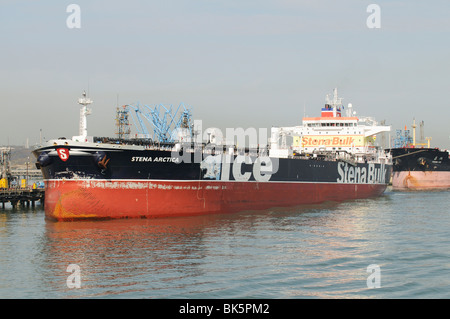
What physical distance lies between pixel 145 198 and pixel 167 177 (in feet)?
5.94

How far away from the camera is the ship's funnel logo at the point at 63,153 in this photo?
2656 cm

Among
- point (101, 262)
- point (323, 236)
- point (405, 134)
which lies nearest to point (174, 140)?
point (323, 236)

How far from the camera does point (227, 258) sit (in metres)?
18.1

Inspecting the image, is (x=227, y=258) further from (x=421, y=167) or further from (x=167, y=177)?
(x=421, y=167)

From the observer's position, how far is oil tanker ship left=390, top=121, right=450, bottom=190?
229 ft

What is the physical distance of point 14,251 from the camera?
19.8 metres

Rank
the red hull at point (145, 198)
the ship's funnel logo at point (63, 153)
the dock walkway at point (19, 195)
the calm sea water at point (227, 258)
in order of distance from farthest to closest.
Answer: the dock walkway at point (19, 195), the red hull at point (145, 198), the ship's funnel logo at point (63, 153), the calm sea water at point (227, 258)

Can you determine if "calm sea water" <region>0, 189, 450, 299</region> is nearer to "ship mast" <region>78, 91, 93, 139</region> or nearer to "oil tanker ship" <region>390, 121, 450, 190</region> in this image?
"ship mast" <region>78, 91, 93, 139</region>

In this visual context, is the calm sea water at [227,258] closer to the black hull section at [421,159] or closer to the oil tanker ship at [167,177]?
the oil tanker ship at [167,177]

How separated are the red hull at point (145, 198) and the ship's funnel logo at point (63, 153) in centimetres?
130

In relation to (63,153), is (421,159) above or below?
below

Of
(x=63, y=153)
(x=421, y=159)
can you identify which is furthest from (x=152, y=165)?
(x=421, y=159)

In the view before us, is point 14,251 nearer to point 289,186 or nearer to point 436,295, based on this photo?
point 436,295

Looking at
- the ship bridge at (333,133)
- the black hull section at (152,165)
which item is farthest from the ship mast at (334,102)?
the black hull section at (152,165)
